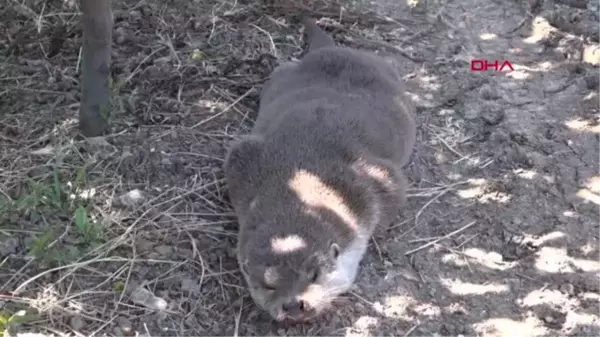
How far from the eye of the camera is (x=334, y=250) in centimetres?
353

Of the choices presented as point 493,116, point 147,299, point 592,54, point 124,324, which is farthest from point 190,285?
point 592,54

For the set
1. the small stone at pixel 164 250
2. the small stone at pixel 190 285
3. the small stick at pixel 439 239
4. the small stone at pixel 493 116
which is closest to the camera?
the small stone at pixel 190 285

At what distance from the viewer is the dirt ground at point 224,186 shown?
11.8 ft

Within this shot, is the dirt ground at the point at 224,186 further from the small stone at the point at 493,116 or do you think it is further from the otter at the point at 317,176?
the otter at the point at 317,176

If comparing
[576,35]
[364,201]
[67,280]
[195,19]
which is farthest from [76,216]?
[576,35]

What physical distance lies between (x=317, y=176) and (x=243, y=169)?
1.42ft

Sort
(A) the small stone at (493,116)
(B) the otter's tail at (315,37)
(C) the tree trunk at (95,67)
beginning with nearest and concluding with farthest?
(C) the tree trunk at (95,67) < (A) the small stone at (493,116) < (B) the otter's tail at (315,37)

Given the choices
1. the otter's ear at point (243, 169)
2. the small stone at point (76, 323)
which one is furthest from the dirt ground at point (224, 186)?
the otter's ear at point (243, 169)

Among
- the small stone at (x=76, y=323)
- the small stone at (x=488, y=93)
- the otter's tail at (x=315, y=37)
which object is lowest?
the small stone at (x=76, y=323)

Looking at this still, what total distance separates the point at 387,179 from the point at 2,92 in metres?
2.55

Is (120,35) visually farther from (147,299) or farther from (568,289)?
(568,289)

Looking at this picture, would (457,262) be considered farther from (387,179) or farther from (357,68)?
(357,68)

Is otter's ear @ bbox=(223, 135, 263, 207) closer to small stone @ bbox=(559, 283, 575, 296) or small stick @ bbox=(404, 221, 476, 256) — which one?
small stick @ bbox=(404, 221, 476, 256)

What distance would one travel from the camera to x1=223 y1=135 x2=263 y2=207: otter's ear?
391 cm
